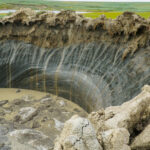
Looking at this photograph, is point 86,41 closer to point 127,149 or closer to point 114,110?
point 114,110

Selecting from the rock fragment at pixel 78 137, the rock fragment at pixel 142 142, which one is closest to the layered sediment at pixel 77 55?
the rock fragment at pixel 142 142

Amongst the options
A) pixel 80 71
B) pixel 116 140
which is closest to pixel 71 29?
pixel 80 71

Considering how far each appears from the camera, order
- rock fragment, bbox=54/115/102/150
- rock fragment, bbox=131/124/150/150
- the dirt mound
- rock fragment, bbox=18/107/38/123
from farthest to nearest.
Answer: rock fragment, bbox=18/107/38/123, the dirt mound, rock fragment, bbox=131/124/150/150, rock fragment, bbox=54/115/102/150

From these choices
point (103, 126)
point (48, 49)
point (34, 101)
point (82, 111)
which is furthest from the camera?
point (48, 49)

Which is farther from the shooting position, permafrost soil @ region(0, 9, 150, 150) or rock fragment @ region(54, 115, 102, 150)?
permafrost soil @ region(0, 9, 150, 150)

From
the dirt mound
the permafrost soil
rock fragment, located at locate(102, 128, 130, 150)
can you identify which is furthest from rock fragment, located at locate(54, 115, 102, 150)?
the dirt mound

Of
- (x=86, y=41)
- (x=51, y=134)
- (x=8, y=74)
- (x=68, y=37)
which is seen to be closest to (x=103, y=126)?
(x=51, y=134)

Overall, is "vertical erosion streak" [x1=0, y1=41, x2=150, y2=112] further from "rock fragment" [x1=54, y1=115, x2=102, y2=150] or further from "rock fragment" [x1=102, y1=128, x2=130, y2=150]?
"rock fragment" [x1=54, y1=115, x2=102, y2=150]

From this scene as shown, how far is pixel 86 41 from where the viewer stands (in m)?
12.2

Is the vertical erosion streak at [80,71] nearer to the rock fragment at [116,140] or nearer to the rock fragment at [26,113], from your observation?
the rock fragment at [26,113]

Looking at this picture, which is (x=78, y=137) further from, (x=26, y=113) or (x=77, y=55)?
(x=77, y=55)

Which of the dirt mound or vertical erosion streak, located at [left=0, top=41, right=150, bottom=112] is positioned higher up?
the dirt mound

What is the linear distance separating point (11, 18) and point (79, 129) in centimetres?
1211

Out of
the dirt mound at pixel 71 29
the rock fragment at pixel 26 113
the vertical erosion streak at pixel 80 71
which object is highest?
the dirt mound at pixel 71 29
